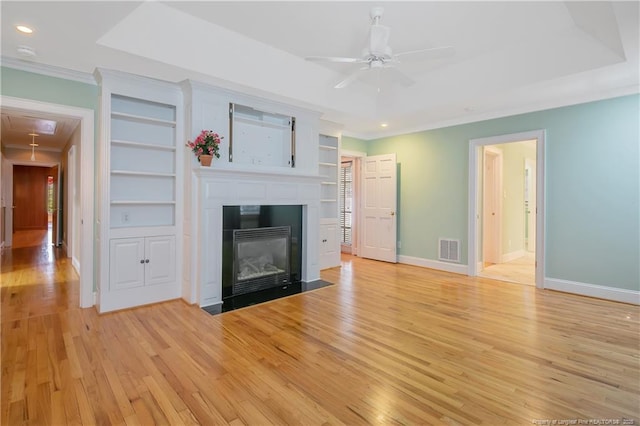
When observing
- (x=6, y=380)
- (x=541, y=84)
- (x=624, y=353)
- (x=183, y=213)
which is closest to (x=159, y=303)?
(x=183, y=213)

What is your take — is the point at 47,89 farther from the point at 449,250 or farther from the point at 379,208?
the point at 449,250

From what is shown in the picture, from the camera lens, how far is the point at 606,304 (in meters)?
3.90

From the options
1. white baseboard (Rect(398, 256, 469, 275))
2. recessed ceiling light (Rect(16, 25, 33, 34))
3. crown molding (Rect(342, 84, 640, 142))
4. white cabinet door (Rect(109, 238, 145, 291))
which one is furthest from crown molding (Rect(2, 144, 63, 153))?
white baseboard (Rect(398, 256, 469, 275))

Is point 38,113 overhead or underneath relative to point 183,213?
overhead

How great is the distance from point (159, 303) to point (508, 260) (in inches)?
256

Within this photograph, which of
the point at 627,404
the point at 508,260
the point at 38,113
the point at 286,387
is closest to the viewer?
the point at 627,404

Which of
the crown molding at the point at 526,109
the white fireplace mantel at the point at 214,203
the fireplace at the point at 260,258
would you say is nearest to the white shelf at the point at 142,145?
the white fireplace mantel at the point at 214,203

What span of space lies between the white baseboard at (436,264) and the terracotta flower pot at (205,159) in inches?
167

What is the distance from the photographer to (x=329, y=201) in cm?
602

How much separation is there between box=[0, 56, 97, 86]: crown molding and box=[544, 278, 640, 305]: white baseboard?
6.44 m

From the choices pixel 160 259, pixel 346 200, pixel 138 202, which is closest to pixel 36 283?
pixel 160 259

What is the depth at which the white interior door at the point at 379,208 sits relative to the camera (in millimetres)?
6312

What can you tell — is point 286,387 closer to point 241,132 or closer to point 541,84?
point 241,132

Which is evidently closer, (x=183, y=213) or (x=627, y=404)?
(x=627, y=404)
